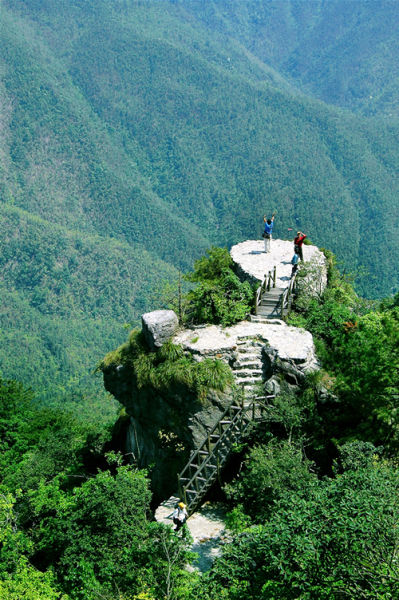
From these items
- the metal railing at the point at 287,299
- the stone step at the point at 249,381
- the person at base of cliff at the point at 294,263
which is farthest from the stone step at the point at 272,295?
the stone step at the point at 249,381

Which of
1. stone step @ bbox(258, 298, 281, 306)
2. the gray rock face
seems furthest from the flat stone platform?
stone step @ bbox(258, 298, 281, 306)

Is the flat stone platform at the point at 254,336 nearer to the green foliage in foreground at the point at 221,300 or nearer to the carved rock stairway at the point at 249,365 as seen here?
the carved rock stairway at the point at 249,365

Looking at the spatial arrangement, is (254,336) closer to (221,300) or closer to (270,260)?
(221,300)

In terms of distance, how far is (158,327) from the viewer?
67.5 feet

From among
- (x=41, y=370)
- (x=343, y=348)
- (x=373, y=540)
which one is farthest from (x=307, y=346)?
(x=41, y=370)

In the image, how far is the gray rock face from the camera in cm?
2053

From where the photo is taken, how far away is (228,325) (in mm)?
21562

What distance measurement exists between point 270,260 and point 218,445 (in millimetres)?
11311

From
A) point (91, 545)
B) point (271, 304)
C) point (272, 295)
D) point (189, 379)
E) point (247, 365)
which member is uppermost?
point (272, 295)

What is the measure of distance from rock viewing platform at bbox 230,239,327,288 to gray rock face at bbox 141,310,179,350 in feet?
15.9

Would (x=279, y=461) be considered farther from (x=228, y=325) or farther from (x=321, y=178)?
(x=321, y=178)

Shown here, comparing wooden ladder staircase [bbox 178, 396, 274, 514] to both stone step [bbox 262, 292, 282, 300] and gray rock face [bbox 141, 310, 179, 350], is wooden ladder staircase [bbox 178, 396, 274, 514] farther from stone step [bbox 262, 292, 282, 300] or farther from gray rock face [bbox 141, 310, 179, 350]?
stone step [bbox 262, 292, 282, 300]

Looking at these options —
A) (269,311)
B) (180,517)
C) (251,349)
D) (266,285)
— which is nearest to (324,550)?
(180,517)

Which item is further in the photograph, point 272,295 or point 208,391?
point 272,295
